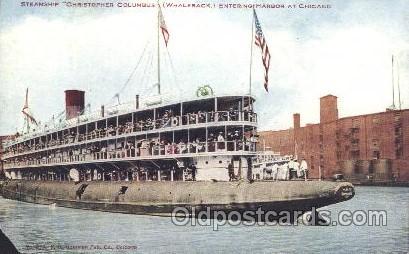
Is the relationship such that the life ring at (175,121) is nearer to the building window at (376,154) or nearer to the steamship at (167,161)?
the steamship at (167,161)

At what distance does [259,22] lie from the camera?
42.4 ft

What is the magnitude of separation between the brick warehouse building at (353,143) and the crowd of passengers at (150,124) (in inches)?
432

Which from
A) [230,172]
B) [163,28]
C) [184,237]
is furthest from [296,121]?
[184,237]

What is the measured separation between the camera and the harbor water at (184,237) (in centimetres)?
1193

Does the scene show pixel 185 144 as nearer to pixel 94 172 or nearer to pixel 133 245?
pixel 133 245

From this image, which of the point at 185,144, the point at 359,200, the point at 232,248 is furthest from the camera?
the point at 359,200

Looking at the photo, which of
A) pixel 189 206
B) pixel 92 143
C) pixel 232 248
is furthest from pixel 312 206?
pixel 92 143

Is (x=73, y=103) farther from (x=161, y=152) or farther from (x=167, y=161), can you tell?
(x=167, y=161)

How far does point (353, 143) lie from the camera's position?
32688 mm

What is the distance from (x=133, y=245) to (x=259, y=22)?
6.77 m

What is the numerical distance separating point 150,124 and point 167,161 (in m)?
1.52

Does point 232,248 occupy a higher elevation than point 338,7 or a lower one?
lower

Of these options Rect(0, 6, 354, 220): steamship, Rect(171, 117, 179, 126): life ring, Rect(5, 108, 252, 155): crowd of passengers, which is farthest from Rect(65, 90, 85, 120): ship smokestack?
Rect(171, 117, 179, 126): life ring

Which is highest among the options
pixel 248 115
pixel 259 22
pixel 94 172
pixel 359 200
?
pixel 259 22
